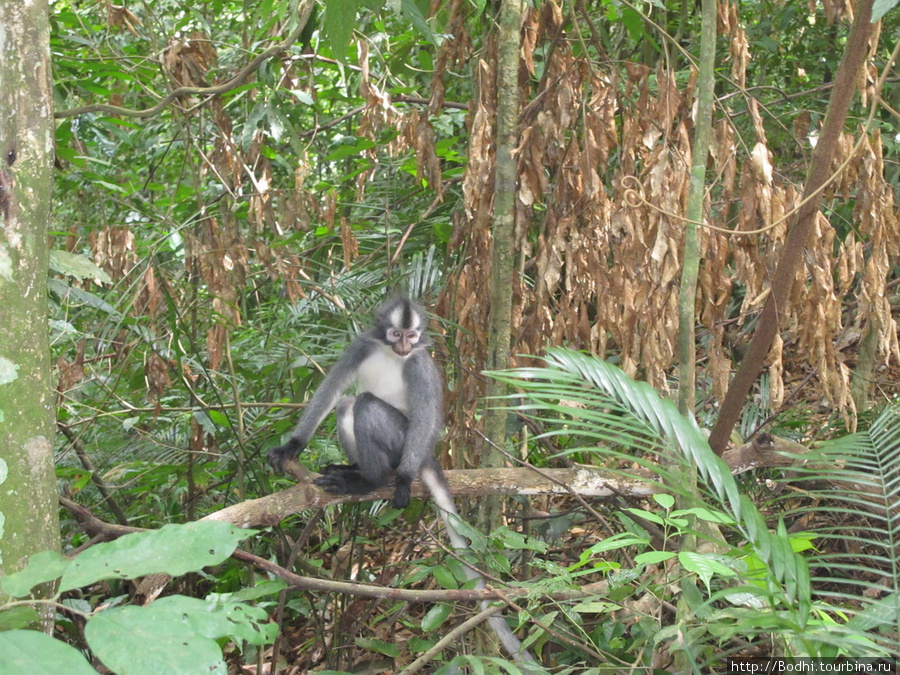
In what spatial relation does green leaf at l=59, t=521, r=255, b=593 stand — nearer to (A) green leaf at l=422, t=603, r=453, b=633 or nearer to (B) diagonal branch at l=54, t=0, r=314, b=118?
(A) green leaf at l=422, t=603, r=453, b=633

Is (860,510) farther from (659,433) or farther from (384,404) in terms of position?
(384,404)

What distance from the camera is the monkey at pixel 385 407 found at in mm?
4363

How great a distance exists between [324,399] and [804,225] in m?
2.71

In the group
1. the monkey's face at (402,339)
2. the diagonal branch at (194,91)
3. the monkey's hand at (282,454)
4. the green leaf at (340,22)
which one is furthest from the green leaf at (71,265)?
the monkey's face at (402,339)

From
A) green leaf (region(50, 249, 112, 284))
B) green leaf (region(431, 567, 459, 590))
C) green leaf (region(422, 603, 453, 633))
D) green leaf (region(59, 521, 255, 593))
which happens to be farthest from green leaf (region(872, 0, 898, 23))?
green leaf (region(422, 603, 453, 633))

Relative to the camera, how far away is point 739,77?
12.5 feet

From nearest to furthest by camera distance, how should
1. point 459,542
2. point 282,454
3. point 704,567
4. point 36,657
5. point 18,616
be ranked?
point 36,657, point 18,616, point 704,567, point 459,542, point 282,454

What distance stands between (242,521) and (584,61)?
8.61 feet

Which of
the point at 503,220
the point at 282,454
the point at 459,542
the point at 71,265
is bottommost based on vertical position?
the point at 459,542

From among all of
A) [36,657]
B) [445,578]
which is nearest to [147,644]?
[36,657]

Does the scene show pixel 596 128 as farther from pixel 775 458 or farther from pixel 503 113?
pixel 775 458

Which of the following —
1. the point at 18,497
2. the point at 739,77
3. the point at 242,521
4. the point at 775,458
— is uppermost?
the point at 739,77

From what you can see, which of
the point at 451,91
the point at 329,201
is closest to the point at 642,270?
the point at 329,201

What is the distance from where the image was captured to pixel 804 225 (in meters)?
3.24
